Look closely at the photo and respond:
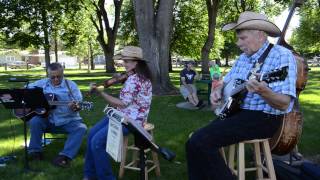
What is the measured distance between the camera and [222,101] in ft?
15.6

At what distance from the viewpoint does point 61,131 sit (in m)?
6.84

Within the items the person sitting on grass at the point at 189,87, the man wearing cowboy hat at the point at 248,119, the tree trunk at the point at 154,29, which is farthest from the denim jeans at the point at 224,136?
the tree trunk at the point at 154,29

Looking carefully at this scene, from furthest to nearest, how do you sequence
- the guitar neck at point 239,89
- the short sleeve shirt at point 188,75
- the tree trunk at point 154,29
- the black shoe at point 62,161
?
the tree trunk at point 154,29 → the short sleeve shirt at point 188,75 → the black shoe at point 62,161 → the guitar neck at point 239,89

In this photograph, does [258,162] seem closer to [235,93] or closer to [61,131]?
[235,93]

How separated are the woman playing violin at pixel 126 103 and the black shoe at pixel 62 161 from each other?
881 millimetres

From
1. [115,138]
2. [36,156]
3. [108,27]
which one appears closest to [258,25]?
[115,138]

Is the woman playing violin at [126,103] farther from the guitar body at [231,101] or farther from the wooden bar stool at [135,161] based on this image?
the guitar body at [231,101]

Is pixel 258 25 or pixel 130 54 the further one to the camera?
pixel 130 54

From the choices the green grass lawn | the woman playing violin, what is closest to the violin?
the woman playing violin

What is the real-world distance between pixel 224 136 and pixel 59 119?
11.0 ft

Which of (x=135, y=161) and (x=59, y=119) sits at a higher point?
(x=59, y=119)

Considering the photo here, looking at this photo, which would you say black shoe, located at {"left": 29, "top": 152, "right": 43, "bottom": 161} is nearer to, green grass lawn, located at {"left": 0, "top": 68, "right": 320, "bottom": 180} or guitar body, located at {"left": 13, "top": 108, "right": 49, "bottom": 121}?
green grass lawn, located at {"left": 0, "top": 68, "right": 320, "bottom": 180}

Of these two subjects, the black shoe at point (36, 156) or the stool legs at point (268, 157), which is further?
the black shoe at point (36, 156)

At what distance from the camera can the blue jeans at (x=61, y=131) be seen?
21.7ft
